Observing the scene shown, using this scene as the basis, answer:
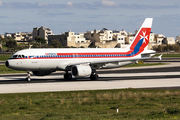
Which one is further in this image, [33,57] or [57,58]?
[57,58]

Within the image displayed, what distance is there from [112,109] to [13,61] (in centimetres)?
2209

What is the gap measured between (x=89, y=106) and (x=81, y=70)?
1755 centimetres

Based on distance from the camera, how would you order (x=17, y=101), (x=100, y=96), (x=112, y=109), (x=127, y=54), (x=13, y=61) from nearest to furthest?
(x=112, y=109) → (x=17, y=101) → (x=100, y=96) → (x=13, y=61) → (x=127, y=54)

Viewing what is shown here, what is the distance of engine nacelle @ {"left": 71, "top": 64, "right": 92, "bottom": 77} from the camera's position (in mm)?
42500

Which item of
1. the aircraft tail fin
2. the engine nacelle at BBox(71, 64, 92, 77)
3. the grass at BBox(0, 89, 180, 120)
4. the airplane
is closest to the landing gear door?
the airplane

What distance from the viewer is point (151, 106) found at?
24891 millimetres

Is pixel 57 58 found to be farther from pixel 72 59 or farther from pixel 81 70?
pixel 81 70

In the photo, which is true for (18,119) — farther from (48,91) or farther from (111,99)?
(48,91)

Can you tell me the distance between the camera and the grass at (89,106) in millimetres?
20953

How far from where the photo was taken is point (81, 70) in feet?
140

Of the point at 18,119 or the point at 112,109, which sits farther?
the point at 112,109

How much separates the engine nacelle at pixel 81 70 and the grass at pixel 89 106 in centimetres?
1001

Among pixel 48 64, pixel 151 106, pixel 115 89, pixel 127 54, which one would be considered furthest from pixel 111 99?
pixel 127 54

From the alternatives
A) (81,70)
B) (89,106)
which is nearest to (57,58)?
(81,70)
